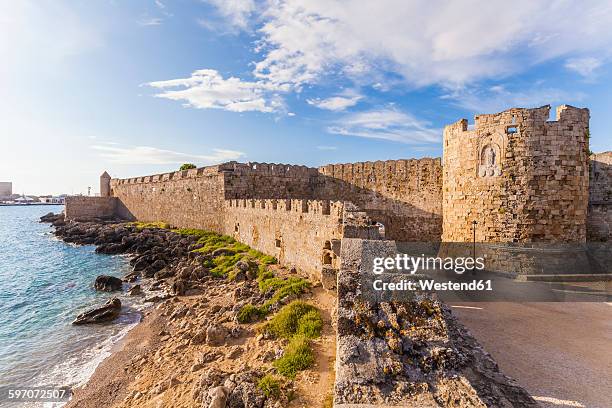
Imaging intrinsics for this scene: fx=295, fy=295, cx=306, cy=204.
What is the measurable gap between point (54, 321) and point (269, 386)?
12.8 meters

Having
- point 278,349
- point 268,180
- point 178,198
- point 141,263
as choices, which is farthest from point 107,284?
point 178,198

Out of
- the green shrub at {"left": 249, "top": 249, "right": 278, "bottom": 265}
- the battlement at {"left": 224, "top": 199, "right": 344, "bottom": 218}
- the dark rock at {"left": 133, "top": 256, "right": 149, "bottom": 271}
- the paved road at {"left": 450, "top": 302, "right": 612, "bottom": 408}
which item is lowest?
the dark rock at {"left": 133, "top": 256, "right": 149, "bottom": 271}

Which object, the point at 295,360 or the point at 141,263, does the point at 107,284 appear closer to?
the point at 141,263

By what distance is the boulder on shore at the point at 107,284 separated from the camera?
15656 mm

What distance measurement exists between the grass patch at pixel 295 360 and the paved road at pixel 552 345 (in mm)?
3920

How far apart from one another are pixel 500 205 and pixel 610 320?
15.1ft

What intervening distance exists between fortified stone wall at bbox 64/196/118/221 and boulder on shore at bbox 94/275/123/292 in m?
32.3

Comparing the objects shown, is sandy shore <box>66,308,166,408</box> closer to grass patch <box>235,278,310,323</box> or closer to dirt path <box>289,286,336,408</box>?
grass patch <box>235,278,310,323</box>

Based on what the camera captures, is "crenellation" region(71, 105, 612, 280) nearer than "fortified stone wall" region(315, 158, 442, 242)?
Yes

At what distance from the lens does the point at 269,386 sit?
15.9ft

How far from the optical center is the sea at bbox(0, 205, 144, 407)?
9039 millimetres

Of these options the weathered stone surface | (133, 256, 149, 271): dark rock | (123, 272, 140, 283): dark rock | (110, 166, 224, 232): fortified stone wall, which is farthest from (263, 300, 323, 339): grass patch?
(110, 166, 224, 232): fortified stone wall

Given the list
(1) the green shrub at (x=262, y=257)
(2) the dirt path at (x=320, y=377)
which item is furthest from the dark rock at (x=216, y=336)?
(1) the green shrub at (x=262, y=257)

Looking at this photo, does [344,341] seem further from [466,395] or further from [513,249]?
[513,249]
